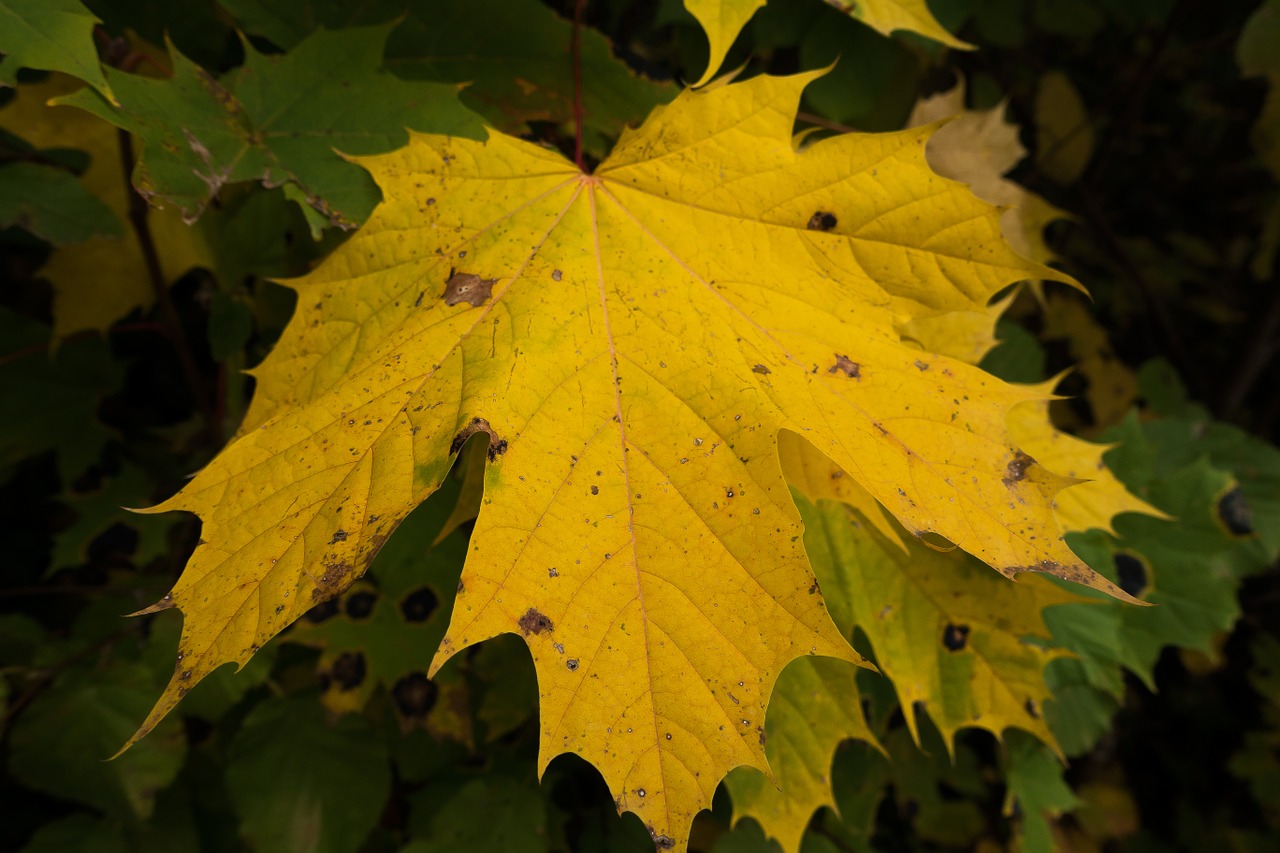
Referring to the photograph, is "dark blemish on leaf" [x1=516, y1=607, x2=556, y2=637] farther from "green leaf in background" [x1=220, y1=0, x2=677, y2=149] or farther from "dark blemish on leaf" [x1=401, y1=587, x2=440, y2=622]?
"green leaf in background" [x1=220, y1=0, x2=677, y2=149]

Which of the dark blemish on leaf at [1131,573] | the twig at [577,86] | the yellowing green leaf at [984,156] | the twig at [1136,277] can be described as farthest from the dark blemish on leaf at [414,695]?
the twig at [1136,277]

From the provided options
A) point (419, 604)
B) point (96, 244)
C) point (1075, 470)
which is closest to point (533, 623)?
point (419, 604)

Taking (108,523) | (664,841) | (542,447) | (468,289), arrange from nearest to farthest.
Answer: (664,841)
(542,447)
(468,289)
(108,523)

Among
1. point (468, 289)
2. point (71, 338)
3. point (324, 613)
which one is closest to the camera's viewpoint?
point (468, 289)

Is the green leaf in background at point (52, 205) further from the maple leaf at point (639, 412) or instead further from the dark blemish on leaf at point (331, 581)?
the dark blemish on leaf at point (331, 581)

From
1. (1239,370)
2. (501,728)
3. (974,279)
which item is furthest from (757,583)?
(1239,370)

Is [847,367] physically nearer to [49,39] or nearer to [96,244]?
Answer: [49,39]

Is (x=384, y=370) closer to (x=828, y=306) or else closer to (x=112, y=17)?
(x=828, y=306)
